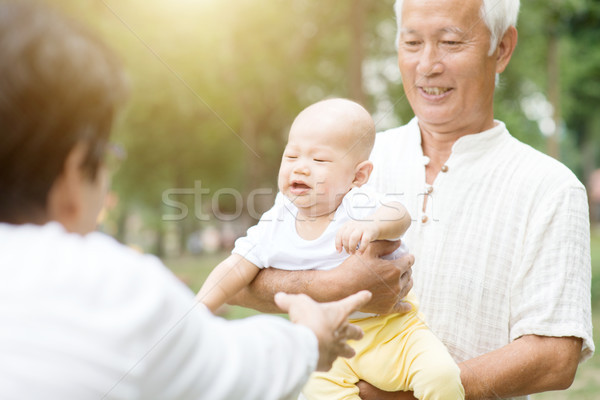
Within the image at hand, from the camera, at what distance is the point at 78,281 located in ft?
3.82

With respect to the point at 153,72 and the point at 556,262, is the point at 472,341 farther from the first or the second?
the point at 153,72

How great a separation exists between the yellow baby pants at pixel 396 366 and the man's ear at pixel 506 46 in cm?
114

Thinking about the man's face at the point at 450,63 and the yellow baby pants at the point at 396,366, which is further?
the man's face at the point at 450,63

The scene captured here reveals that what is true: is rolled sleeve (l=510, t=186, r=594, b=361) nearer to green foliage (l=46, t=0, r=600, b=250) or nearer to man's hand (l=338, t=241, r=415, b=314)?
man's hand (l=338, t=241, r=415, b=314)

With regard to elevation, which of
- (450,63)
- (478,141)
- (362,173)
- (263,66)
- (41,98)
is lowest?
(362,173)

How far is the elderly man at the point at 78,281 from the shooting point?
1123mm

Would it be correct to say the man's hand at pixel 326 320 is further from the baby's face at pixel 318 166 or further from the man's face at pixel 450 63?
the man's face at pixel 450 63

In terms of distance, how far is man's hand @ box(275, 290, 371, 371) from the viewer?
4.93 feet

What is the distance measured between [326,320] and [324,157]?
0.94m

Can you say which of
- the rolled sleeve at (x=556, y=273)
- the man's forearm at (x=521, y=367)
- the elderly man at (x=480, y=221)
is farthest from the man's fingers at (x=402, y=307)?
the rolled sleeve at (x=556, y=273)

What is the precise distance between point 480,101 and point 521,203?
513 mm

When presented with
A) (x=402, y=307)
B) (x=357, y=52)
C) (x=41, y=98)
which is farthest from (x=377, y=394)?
(x=357, y=52)

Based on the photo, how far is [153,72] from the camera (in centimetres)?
1581

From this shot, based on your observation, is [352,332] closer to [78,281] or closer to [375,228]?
[375,228]
